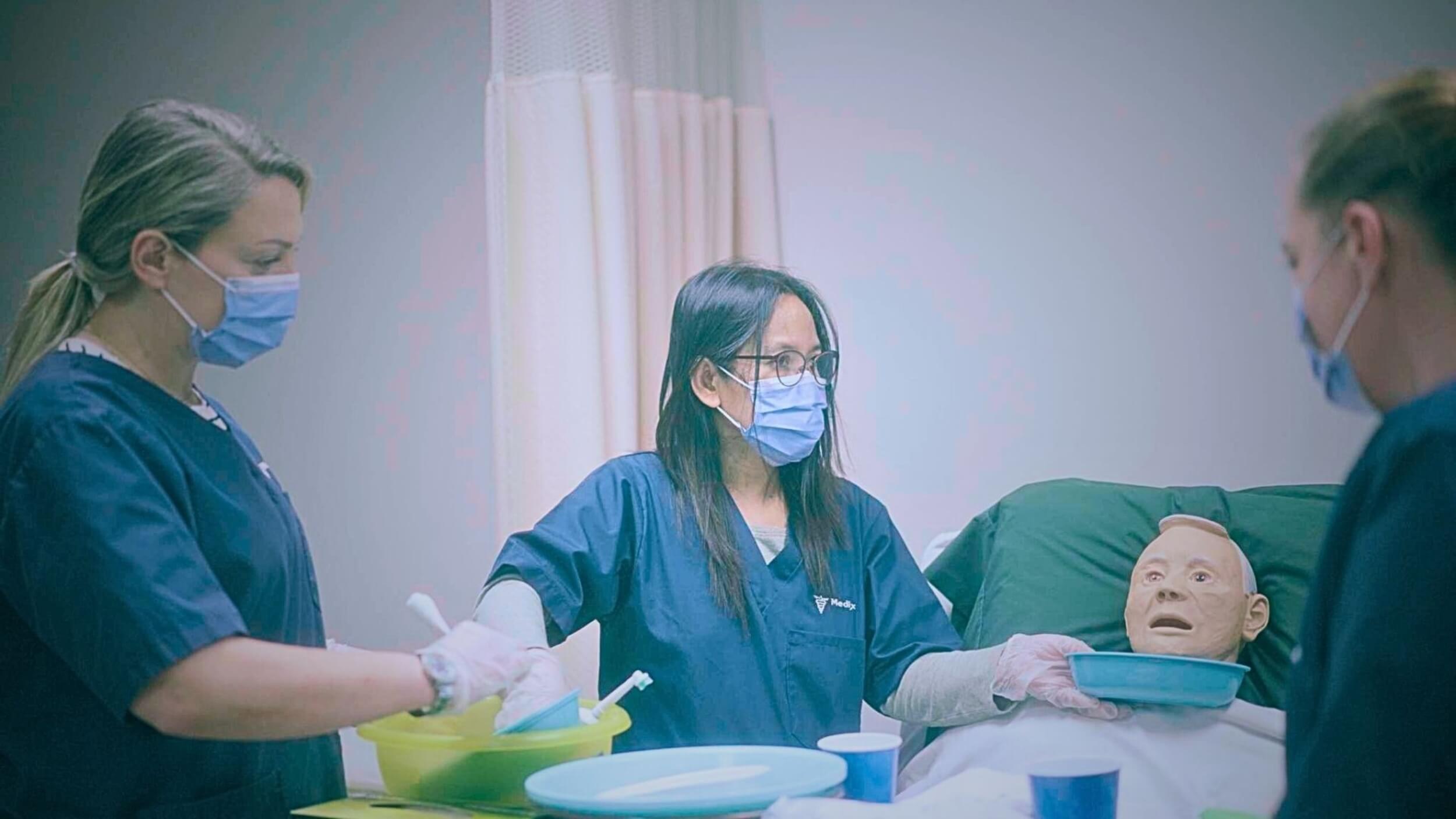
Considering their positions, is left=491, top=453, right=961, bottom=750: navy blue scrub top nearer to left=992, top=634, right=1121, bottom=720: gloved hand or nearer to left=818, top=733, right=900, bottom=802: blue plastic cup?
left=992, top=634, right=1121, bottom=720: gloved hand

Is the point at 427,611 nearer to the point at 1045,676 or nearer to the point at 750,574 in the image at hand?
the point at 750,574

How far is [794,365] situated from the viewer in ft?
6.18

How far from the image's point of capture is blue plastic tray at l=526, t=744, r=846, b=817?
113 centimetres

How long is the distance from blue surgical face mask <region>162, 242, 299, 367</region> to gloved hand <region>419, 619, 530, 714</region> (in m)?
0.37

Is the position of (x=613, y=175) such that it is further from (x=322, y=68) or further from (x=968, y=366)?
(x=322, y=68)

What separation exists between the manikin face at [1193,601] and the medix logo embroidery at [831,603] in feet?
1.29

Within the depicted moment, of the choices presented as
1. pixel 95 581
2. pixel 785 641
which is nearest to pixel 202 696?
pixel 95 581

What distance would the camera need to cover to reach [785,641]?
1.79 m

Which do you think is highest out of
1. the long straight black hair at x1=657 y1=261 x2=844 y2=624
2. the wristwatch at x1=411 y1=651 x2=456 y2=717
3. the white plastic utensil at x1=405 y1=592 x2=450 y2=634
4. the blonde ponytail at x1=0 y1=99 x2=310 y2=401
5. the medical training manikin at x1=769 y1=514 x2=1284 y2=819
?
the blonde ponytail at x1=0 y1=99 x2=310 y2=401

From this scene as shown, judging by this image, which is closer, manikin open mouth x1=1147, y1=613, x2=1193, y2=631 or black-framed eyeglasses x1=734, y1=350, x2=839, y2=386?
manikin open mouth x1=1147, y1=613, x2=1193, y2=631

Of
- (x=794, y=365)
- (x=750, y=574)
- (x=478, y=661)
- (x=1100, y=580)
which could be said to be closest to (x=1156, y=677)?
(x=1100, y=580)

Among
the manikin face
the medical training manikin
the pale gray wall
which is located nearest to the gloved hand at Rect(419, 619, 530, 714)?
the medical training manikin

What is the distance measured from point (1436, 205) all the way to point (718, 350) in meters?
1.11

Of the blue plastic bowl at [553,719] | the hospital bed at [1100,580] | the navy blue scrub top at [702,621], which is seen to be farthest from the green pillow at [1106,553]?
the blue plastic bowl at [553,719]
